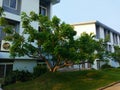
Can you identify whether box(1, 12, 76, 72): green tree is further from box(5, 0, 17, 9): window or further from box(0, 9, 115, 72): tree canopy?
box(5, 0, 17, 9): window

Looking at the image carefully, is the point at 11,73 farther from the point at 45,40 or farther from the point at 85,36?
the point at 85,36

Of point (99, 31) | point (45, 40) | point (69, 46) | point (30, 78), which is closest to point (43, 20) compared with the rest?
point (45, 40)

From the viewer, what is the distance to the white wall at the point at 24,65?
21.3 m

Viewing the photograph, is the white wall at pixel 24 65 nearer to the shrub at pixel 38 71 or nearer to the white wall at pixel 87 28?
the shrub at pixel 38 71

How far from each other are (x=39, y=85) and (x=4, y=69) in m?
5.30

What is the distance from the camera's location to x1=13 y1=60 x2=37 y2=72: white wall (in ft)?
69.8

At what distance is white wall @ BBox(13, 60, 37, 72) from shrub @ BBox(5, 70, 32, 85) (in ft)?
3.60

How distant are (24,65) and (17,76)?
2.62m

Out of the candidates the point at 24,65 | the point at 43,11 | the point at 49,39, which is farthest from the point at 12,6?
the point at 49,39

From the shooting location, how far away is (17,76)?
19.6 meters

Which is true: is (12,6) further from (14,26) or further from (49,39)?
(49,39)

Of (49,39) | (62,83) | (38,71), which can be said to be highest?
(49,39)

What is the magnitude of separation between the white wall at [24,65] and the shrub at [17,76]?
1.10 metres

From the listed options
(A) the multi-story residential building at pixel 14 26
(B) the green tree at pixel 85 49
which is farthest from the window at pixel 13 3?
(B) the green tree at pixel 85 49
